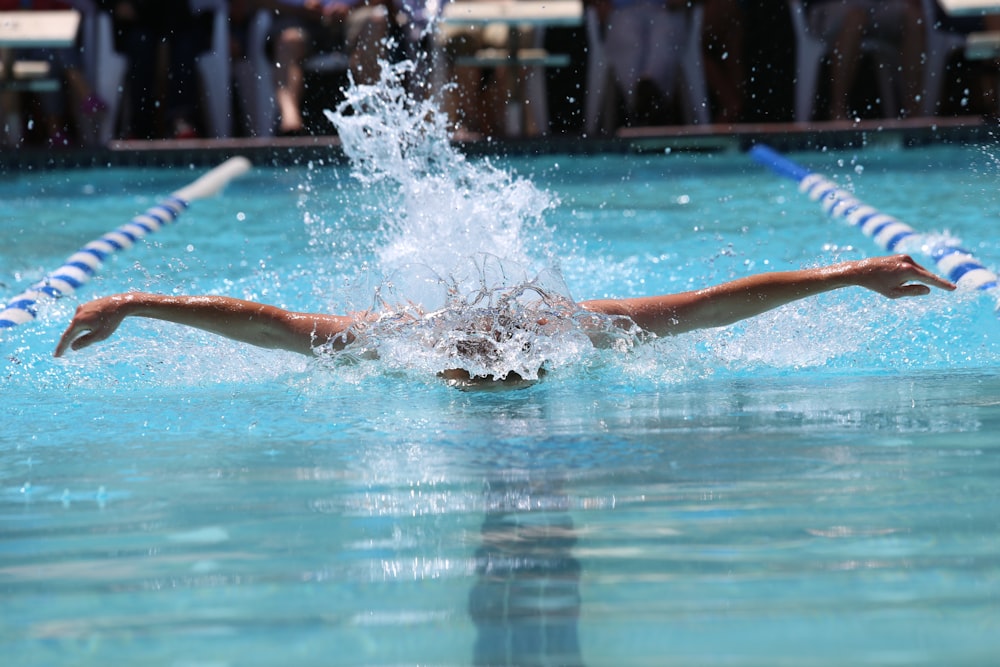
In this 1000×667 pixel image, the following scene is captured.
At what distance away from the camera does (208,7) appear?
8.54 m

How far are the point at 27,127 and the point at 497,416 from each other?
22.6ft

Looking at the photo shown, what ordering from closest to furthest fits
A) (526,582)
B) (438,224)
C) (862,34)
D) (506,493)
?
(526,582) → (506,493) → (438,224) → (862,34)

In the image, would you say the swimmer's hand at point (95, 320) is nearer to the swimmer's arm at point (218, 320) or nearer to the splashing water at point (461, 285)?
the swimmer's arm at point (218, 320)

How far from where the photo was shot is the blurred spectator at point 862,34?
835 centimetres

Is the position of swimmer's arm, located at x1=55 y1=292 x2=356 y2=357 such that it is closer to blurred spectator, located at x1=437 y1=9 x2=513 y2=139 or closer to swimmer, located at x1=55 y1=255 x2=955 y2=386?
swimmer, located at x1=55 y1=255 x2=955 y2=386

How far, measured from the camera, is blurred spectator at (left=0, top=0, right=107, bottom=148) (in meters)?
8.48

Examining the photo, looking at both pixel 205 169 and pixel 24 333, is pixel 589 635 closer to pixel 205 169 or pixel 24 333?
pixel 24 333

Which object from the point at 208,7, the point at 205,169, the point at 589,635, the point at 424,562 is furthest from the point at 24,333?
the point at 208,7

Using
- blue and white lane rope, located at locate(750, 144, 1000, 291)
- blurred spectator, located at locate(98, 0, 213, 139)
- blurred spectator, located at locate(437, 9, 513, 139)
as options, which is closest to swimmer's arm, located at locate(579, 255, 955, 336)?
blue and white lane rope, located at locate(750, 144, 1000, 291)

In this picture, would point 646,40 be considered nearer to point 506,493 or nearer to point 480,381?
point 480,381

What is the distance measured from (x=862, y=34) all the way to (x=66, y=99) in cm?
513

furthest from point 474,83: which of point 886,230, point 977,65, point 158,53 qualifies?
point 886,230

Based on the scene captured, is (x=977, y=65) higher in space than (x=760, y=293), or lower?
higher

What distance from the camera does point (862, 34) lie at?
8.45 m
